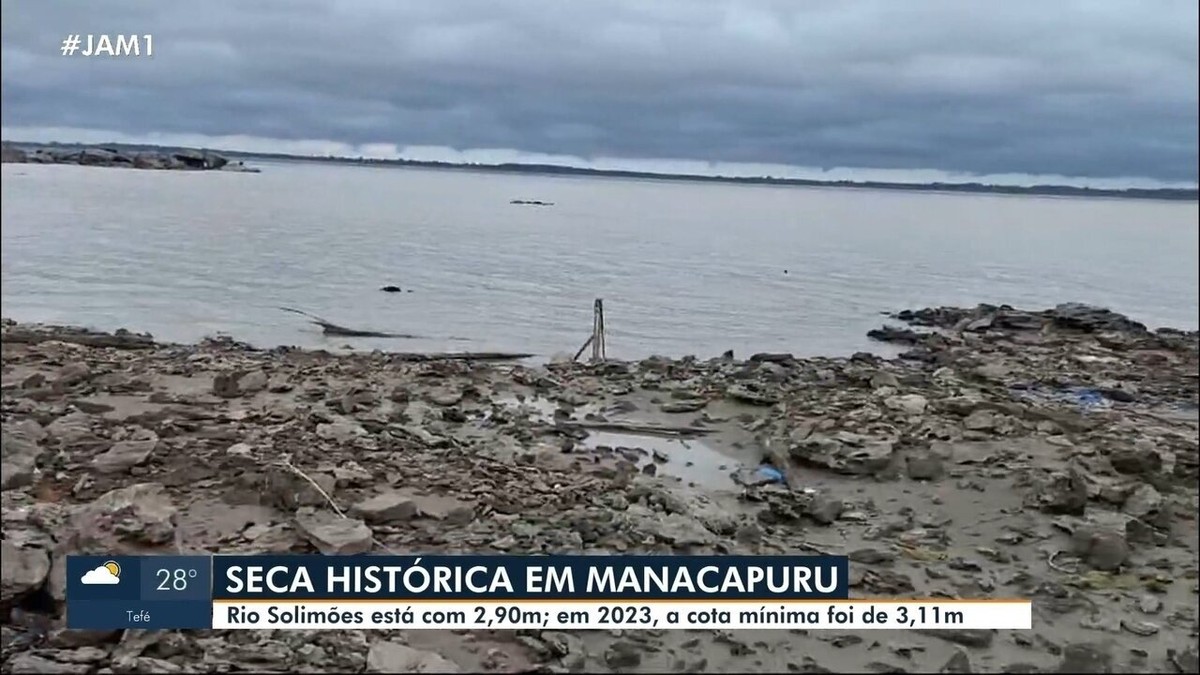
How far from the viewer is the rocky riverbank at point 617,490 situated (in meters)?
5.82

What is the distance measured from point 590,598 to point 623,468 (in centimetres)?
385

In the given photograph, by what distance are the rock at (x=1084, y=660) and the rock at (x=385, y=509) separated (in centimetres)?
460

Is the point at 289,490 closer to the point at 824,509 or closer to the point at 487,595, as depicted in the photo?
the point at 487,595

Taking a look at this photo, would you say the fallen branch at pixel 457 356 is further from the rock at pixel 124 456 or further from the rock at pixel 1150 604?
the rock at pixel 1150 604

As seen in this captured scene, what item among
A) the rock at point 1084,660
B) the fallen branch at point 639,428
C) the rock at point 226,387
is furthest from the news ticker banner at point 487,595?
the rock at point 226,387

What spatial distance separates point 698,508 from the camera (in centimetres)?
853

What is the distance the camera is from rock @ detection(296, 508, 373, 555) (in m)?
6.84

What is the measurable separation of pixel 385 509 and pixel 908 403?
23.3 ft

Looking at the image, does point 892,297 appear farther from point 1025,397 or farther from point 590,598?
point 590,598

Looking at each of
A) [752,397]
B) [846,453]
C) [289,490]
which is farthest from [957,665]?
[752,397]

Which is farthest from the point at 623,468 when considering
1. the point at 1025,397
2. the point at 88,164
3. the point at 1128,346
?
the point at 88,164

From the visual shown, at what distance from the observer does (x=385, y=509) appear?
772 centimetres

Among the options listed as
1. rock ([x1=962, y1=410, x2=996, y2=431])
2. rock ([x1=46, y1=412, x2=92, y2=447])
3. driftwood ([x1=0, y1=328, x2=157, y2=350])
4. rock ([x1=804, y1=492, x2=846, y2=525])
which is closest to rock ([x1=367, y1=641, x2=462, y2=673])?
rock ([x1=804, y1=492, x2=846, y2=525])

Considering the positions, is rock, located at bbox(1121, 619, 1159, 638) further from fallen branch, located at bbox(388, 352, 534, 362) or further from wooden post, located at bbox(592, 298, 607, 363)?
fallen branch, located at bbox(388, 352, 534, 362)
